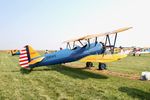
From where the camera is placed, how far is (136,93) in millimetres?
10547

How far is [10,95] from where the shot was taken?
1012cm

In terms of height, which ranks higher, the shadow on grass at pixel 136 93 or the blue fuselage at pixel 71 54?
the blue fuselage at pixel 71 54

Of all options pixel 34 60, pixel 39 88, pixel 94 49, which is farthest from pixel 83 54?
pixel 39 88

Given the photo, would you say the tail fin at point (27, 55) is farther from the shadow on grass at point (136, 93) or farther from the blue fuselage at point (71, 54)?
the shadow on grass at point (136, 93)

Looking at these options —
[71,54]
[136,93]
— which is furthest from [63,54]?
[136,93]

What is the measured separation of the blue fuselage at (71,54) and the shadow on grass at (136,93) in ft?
27.3

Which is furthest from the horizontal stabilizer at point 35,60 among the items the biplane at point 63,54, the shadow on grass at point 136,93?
the shadow on grass at point 136,93

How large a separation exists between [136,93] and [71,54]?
995 cm

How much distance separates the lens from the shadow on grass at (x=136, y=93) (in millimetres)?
9930

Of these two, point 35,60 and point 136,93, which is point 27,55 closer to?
point 35,60

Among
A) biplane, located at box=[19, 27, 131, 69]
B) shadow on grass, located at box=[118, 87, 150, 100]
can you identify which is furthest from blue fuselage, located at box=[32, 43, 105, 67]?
shadow on grass, located at box=[118, 87, 150, 100]

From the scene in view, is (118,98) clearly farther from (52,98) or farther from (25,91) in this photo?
(25,91)

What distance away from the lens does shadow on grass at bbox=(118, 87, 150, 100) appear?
9.93m

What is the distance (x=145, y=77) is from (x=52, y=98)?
710 cm
